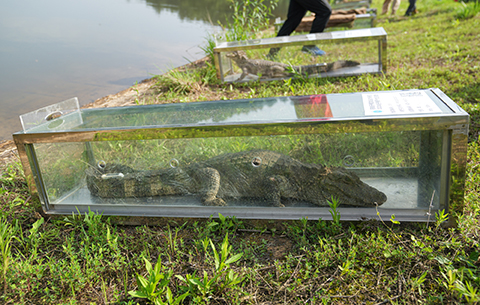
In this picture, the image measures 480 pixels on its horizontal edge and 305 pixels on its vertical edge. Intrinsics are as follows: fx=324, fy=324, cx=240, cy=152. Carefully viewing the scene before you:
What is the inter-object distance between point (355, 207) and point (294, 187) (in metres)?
0.46

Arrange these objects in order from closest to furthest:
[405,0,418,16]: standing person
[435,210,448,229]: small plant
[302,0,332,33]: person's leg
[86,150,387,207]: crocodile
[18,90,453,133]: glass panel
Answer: [435,210,448,229]: small plant < [18,90,453,133]: glass panel < [86,150,387,207]: crocodile < [302,0,332,33]: person's leg < [405,0,418,16]: standing person

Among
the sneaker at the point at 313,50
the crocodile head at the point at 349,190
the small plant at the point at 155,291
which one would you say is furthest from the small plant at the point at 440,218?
the sneaker at the point at 313,50

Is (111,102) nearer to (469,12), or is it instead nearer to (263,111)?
(263,111)

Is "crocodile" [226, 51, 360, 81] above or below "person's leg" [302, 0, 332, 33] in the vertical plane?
below

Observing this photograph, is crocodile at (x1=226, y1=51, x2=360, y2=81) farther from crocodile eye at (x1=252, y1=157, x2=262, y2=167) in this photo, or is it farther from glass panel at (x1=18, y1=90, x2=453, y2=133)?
crocodile eye at (x1=252, y1=157, x2=262, y2=167)

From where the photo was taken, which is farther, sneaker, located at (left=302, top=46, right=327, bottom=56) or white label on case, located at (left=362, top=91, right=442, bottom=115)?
sneaker, located at (left=302, top=46, right=327, bottom=56)

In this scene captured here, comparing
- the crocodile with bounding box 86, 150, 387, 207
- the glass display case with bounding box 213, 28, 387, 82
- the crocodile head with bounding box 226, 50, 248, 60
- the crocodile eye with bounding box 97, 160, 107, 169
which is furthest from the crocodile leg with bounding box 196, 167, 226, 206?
the crocodile head with bounding box 226, 50, 248, 60

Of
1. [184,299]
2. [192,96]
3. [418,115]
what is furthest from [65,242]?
[192,96]

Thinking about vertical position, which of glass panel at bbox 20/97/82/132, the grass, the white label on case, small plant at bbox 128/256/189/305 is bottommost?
the grass

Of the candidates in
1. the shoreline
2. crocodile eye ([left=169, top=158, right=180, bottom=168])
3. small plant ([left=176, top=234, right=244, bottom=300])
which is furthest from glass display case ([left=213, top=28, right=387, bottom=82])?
small plant ([left=176, top=234, right=244, bottom=300])

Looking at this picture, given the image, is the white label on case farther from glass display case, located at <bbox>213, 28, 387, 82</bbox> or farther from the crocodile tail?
the crocodile tail

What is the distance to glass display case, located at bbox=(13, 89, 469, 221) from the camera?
2.15 m

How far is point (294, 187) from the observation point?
243 centimetres

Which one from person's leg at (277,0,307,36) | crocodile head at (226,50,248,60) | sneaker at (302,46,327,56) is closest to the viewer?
sneaker at (302,46,327,56)
